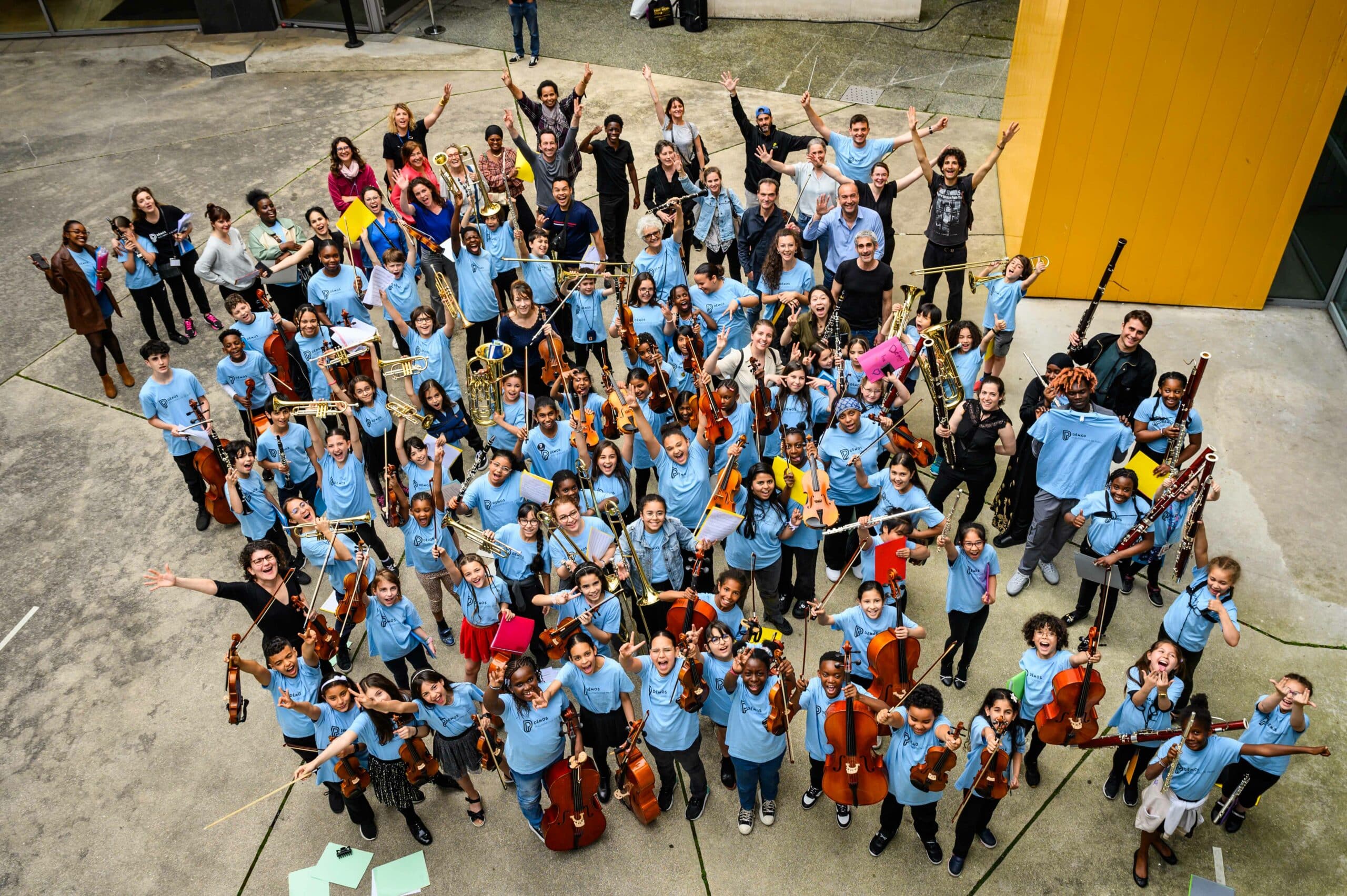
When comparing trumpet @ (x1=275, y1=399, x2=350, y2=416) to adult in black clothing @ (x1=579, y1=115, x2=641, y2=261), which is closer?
trumpet @ (x1=275, y1=399, x2=350, y2=416)

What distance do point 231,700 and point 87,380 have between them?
619 cm

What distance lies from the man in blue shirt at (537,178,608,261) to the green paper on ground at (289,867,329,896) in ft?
18.2

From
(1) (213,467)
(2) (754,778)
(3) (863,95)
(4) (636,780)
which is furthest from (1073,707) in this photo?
(3) (863,95)

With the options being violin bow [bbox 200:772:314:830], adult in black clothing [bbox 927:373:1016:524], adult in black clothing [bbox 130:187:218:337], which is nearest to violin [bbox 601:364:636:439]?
adult in black clothing [bbox 927:373:1016:524]

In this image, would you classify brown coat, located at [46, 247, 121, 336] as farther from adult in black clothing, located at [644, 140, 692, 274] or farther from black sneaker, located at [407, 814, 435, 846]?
black sneaker, located at [407, 814, 435, 846]

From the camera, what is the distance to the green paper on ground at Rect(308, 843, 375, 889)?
6.11 meters

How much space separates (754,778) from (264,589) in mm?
3326

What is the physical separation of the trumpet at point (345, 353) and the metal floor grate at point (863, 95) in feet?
28.2

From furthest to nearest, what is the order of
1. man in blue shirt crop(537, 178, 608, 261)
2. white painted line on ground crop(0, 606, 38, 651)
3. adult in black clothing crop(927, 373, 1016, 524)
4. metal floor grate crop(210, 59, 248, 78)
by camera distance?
1. metal floor grate crop(210, 59, 248, 78)
2. man in blue shirt crop(537, 178, 608, 261)
3. white painted line on ground crop(0, 606, 38, 651)
4. adult in black clothing crop(927, 373, 1016, 524)

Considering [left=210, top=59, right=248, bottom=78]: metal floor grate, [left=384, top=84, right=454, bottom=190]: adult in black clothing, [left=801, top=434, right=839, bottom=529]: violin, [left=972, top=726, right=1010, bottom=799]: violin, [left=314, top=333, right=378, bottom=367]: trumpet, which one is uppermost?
[left=384, top=84, right=454, bottom=190]: adult in black clothing

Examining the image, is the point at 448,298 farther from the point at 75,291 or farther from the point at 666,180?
the point at 75,291

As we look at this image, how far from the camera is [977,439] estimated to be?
23.2 ft

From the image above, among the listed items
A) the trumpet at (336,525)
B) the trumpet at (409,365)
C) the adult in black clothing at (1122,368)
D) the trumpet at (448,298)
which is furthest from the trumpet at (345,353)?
the adult in black clothing at (1122,368)

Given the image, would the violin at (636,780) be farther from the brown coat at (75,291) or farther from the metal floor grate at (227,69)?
the metal floor grate at (227,69)
